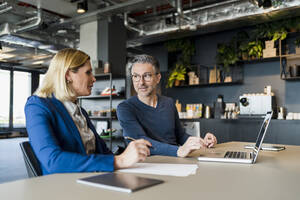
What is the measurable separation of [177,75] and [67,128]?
6.01m

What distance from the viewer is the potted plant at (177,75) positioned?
7.21 meters

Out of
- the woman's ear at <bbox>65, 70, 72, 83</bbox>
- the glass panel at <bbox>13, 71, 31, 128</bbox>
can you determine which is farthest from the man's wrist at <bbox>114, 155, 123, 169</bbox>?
the glass panel at <bbox>13, 71, 31, 128</bbox>

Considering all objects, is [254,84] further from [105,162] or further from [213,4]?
[105,162]

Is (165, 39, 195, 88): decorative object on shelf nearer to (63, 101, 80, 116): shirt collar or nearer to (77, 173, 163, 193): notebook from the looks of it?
(63, 101, 80, 116): shirt collar

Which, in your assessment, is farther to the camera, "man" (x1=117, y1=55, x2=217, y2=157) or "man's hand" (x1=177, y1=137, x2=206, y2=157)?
"man" (x1=117, y1=55, x2=217, y2=157)

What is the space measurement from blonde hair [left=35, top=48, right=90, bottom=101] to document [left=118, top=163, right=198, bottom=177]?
1.91 feet

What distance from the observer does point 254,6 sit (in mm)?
5480

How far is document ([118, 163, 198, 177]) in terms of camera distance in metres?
1.18

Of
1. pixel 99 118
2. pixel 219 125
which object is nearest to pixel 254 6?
pixel 219 125

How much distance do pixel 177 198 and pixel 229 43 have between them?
6475 mm

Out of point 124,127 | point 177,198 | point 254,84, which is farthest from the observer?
point 254,84

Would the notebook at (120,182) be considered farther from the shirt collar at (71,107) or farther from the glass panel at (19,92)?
the glass panel at (19,92)

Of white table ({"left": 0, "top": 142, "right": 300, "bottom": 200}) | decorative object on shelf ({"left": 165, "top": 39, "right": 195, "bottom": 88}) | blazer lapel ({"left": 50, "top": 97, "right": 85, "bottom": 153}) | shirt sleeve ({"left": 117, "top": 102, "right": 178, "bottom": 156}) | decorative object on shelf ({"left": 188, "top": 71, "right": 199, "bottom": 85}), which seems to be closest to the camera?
white table ({"left": 0, "top": 142, "right": 300, "bottom": 200})

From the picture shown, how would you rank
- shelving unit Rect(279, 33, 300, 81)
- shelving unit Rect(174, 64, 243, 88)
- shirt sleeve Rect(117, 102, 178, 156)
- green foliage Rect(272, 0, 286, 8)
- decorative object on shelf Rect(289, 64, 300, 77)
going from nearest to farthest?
1. shirt sleeve Rect(117, 102, 178, 156)
2. green foliage Rect(272, 0, 286, 8)
3. decorative object on shelf Rect(289, 64, 300, 77)
4. shelving unit Rect(279, 33, 300, 81)
5. shelving unit Rect(174, 64, 243, 88)
